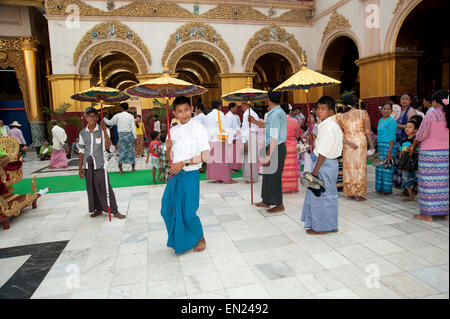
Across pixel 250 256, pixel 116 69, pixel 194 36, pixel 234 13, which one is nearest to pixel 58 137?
pixel 194 36

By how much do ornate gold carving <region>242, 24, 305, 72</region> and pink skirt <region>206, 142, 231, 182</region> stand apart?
7.12 meters

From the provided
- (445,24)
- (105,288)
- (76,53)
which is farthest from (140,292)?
(445,24)

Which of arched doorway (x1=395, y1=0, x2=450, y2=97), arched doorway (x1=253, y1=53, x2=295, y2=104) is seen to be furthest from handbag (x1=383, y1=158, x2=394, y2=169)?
arched doorway (x1=253, y1=53, x2=295, y2=104)

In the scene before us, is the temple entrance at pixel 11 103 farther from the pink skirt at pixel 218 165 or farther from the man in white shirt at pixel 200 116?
the pink skirt at pixel 218 165

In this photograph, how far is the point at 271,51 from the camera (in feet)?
41.5

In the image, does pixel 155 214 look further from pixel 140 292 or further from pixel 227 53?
pixel 227 53

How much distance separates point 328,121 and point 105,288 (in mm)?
2543

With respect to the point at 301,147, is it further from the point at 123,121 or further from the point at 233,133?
the point at 123,121

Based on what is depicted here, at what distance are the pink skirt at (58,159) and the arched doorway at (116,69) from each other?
3549mm

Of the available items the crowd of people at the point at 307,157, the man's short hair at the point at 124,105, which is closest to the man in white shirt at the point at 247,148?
the crowd of people at the point at 307,157

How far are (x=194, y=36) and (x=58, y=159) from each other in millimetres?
6698

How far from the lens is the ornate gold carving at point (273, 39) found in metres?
12.4
